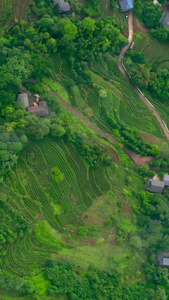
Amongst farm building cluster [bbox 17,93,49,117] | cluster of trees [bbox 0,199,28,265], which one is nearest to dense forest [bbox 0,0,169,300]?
cluster of trees [bbox 0,199,28,265]

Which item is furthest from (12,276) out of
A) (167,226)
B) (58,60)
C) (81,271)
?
(58,60)

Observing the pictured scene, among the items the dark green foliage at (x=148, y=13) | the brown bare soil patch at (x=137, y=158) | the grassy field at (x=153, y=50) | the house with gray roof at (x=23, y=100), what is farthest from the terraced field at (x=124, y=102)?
the house with gray roof at (x=23, y=100)

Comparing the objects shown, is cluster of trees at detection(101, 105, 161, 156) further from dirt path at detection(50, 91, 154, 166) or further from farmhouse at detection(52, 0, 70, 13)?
farmhouse at detection(52, 0, 70, 13)

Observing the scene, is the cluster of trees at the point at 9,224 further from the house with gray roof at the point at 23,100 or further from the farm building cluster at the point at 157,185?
the farm building cluster at the point at 157,185

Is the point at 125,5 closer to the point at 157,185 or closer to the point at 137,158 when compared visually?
the point at 137,158

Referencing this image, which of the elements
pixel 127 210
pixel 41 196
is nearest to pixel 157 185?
pixel 127 210
